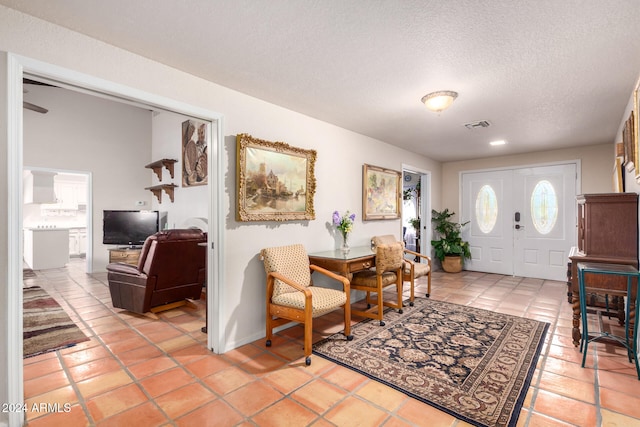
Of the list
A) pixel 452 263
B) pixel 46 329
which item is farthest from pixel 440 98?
pixel 46 329

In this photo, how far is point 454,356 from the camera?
263 cm

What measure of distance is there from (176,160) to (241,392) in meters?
4.72

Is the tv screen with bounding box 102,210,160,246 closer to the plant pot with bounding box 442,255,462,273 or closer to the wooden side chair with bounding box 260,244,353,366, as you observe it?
the wooden side chair with bounding box 260,244,353,366

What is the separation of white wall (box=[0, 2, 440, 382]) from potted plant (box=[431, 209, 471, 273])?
6.75ft

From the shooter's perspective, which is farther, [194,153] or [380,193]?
[194,153]

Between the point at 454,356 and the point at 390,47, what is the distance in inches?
100.0

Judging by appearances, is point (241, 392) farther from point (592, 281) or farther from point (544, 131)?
point (544, 131)

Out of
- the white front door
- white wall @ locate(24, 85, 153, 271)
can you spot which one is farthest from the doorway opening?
white wall @ locate(24, 85, 153, 271)

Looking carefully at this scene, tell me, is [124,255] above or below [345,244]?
below

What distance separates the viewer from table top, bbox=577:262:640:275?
2395 mm

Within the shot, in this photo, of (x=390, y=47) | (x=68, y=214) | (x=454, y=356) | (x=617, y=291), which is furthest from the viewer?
(x=68, y=214)

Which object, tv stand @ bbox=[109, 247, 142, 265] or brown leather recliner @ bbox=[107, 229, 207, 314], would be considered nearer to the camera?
brown leather recliner @ bbox=[107, 229, 207, 314]

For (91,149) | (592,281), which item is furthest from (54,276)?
(592,281)

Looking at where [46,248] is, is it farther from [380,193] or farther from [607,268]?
[607,268]
